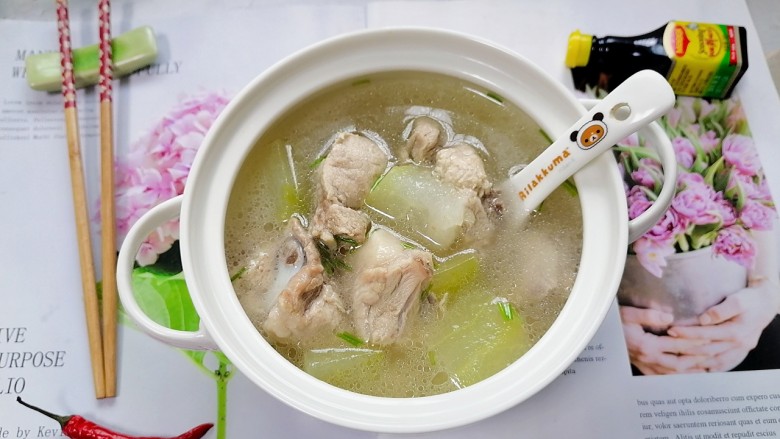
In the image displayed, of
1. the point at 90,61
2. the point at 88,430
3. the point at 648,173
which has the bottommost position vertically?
the point at 88,430

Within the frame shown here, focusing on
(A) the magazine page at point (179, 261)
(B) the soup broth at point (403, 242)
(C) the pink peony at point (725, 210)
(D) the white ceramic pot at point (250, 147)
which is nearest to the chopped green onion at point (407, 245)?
(B) the soup broth at point (403, 242)

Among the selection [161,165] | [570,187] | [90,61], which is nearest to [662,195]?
[570,187]

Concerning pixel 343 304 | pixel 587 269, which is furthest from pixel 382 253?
pixel 587 269

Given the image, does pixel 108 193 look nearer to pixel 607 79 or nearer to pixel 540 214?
pixel 540 214

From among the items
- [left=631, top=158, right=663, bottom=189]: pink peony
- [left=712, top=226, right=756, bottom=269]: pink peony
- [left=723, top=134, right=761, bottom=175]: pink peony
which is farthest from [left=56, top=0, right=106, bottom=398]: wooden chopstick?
[left=723, top=134, right=761, bottom=175]: pink peony

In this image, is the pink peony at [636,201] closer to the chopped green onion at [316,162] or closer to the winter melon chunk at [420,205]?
the winter melon chunk at [420,205]

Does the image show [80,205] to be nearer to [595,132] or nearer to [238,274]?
[238,274]

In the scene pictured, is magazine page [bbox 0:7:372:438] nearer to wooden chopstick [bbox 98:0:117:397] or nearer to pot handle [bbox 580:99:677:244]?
wooden chopstick [bbox 98:0:117:397]
